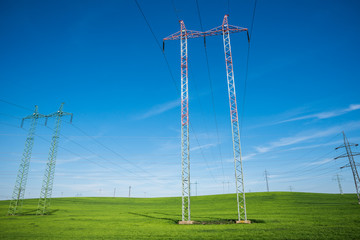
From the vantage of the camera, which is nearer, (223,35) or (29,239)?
(29,239)

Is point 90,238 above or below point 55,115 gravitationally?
below

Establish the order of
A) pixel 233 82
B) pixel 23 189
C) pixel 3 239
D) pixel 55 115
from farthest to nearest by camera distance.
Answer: pixel 55 115
pixel 23 189
pixel 233 82
pixel 3 239

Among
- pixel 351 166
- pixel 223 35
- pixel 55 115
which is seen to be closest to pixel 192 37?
pixel 223 35

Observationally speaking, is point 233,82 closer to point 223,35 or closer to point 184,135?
point 223,35

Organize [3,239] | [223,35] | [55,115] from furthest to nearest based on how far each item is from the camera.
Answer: [55,115] < [223,35] < [3,239]

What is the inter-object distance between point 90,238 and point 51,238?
4.37m

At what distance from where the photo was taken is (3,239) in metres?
21.1

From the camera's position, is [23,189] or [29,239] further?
[23,189]

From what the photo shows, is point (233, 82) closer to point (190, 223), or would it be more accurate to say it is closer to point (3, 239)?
point (190, 223)

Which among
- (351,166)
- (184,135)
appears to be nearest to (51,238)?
(184,135)

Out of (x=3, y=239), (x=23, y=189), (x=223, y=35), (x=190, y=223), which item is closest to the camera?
(x=3, y=239)

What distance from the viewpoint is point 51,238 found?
2197 centimetres

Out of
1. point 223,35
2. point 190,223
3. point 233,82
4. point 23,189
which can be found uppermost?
point 223,35

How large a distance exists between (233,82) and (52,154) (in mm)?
47578
